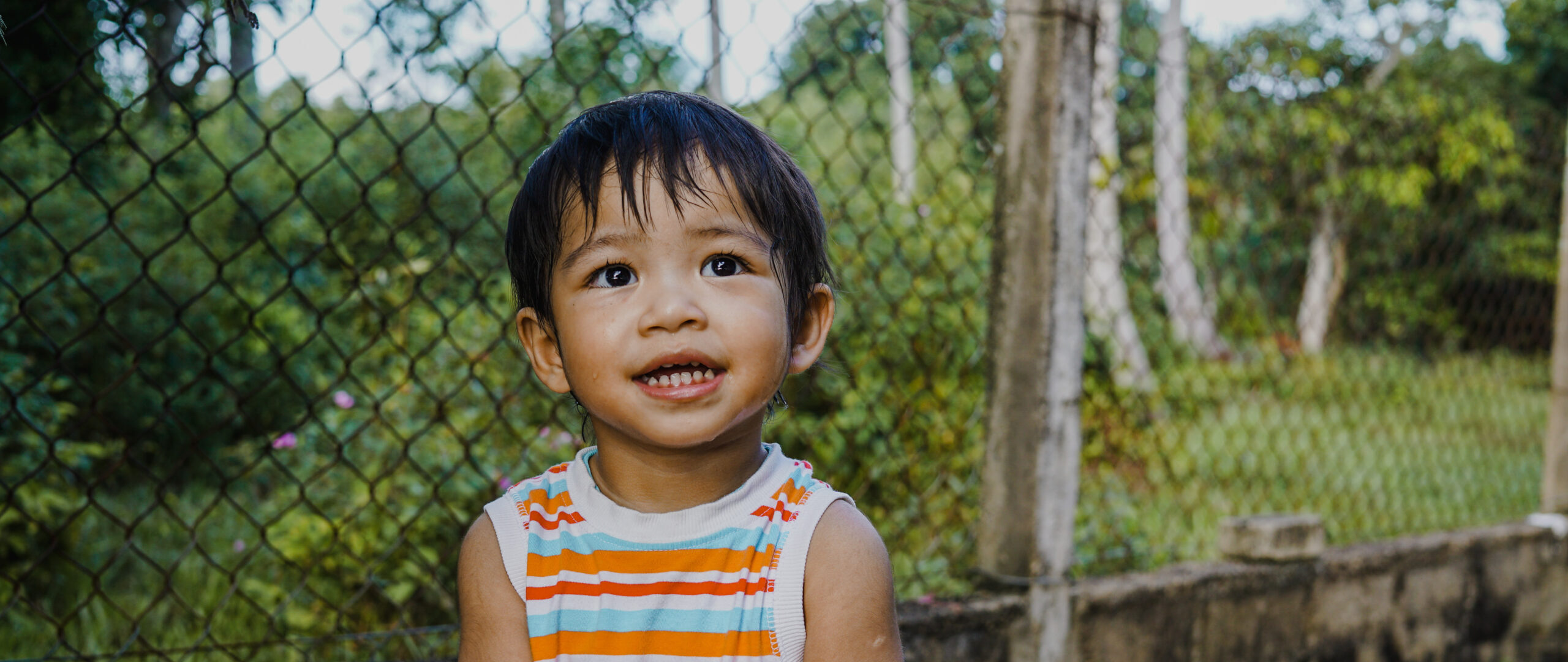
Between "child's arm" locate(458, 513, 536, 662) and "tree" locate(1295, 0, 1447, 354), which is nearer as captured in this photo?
"child's arm" locate(458, 513, 536, 662)

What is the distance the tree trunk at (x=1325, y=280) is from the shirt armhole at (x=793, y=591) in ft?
9.45

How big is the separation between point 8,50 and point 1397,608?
13.9 ft

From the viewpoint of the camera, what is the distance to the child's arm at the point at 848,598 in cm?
109

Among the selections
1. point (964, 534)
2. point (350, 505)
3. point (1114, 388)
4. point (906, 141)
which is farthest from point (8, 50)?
point (906, 141)

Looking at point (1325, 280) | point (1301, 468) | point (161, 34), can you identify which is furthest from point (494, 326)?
point (1325, 280)

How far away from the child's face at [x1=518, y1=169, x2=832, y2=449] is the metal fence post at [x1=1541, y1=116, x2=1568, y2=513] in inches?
138

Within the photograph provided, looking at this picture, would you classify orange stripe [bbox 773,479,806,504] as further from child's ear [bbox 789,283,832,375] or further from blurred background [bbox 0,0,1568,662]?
blurred background [bbox 0,0,1568,662]

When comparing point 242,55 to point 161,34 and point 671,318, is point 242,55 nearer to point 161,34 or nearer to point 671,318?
point 161,34

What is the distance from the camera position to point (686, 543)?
3.65 feet

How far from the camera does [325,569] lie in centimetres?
252

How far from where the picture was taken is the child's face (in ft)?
3.38

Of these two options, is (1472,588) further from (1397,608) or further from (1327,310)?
(1327,310)

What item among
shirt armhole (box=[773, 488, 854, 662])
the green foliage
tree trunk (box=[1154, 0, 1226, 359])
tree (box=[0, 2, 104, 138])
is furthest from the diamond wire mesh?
the green foliage

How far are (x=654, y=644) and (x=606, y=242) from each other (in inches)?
17.7
